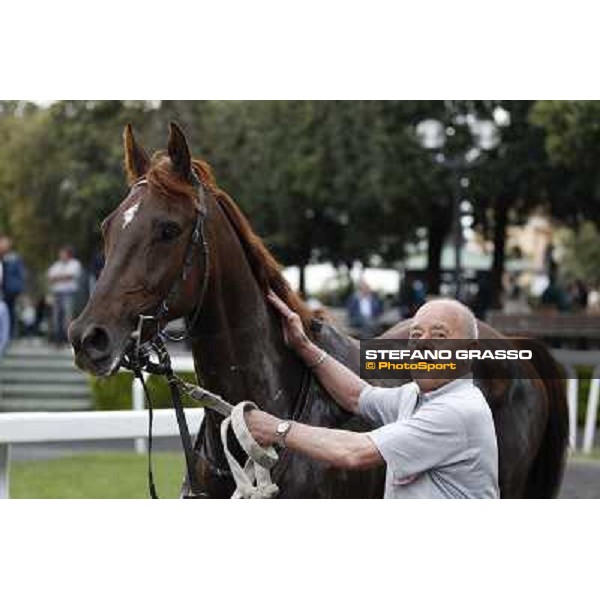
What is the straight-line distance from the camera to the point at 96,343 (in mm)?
4098

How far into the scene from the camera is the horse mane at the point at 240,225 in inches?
171

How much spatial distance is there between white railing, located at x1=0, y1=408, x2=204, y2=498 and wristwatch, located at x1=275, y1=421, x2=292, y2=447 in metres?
2.56

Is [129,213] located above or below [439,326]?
above

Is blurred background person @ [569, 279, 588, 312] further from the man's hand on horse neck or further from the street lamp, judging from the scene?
the man's hand on horse neck

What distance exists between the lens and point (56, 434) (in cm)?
653

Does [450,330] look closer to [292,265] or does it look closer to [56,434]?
[56,434]

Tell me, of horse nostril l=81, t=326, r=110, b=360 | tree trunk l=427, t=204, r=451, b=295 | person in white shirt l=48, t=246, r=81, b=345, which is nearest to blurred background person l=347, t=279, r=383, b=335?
person in white shirt l=48, t=246, r=81, b=345

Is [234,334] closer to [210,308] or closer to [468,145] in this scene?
[210,308]

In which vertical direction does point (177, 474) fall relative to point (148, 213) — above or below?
below

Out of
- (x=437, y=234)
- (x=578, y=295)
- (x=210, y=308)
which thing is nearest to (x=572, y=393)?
(x=578, y=295)

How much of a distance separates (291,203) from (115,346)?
18395 mm

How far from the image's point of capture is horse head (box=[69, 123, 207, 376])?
4.11 m

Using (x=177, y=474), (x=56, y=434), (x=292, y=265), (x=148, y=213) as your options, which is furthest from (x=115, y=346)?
(x=292, y=265)

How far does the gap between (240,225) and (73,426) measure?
2.41m
